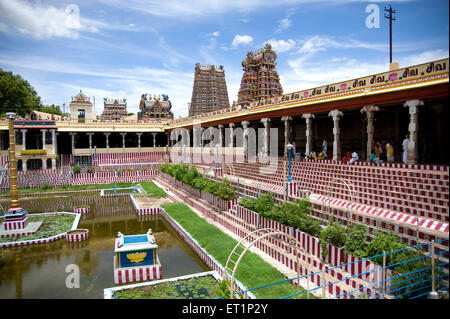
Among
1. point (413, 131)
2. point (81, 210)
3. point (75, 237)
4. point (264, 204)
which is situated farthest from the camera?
point (81, 210)

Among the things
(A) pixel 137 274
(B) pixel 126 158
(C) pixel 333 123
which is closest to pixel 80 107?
(B) pixel 126 158

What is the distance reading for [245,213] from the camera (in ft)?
41.3

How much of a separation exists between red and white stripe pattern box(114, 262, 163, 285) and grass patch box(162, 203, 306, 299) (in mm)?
1953

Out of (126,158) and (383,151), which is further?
(126,158)

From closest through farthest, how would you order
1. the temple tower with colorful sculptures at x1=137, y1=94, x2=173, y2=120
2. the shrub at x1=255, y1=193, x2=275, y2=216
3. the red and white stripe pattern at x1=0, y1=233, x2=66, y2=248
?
1. the shrub at x1=255, y1=193, x2=275, y2=216
2. the red and white stripe pattern at x1=0, y1=233, x2=66, y2=248
3. the temple tower with colorful sculptures at x1=137, y1=94, x2=173, y2=120

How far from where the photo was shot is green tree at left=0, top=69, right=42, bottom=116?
3847 centimetres

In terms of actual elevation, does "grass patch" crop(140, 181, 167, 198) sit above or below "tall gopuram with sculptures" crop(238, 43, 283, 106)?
below

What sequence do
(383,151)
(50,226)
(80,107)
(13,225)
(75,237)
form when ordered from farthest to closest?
(80,107) → (383,151) → (50,226) → (13,225) → (75,237)

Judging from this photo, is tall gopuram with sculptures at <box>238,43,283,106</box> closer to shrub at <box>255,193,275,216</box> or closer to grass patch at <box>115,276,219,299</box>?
shrub at <box>255,193,275,216</box>

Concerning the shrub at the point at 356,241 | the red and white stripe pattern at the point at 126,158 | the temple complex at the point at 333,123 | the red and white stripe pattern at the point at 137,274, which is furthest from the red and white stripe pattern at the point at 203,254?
the red and white stripe pattern at the point at 126,158

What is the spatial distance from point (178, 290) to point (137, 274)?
72.5 inches

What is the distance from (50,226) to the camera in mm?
14891

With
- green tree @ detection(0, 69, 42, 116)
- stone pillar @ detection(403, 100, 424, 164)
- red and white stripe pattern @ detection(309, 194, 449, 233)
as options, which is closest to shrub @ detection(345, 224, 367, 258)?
red and white stripe pattern @ detection(309, 194, 449, 233)

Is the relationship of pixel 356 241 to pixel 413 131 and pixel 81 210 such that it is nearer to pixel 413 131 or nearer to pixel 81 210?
pixel 413 131
